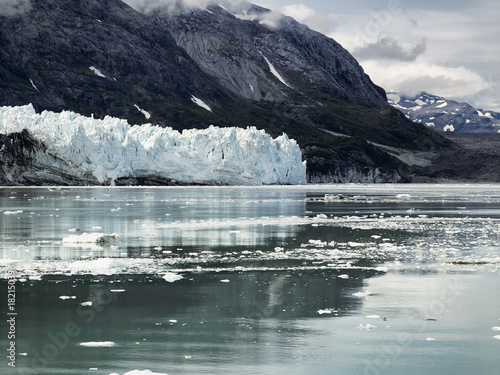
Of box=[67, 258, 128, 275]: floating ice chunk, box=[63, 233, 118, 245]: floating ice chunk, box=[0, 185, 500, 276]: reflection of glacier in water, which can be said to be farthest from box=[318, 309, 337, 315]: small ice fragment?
box=[63, 233, 118, 245]: floating ice chunk

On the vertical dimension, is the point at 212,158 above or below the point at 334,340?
above

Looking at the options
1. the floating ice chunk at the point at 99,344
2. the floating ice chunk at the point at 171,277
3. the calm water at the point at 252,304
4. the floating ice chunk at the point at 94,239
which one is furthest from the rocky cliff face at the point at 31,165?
the floating ice chunk at the point at 99,344

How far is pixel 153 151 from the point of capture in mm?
100688

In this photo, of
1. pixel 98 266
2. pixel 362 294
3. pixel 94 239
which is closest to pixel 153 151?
pixel 94 239

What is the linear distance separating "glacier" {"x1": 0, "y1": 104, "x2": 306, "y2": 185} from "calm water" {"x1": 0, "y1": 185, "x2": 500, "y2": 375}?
6527 cm

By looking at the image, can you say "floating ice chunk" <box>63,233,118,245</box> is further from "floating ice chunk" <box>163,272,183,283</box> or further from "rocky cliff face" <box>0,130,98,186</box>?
"rocky cliff face" <box>0,130,98,186</box>

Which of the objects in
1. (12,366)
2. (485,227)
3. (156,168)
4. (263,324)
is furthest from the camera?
(156,168)

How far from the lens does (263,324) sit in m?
13.4

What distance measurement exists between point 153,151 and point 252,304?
8720cm

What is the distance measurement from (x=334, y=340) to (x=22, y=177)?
9002 cm

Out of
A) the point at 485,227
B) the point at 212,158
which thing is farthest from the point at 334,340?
the point at 212,158

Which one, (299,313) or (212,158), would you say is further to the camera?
(212,158)

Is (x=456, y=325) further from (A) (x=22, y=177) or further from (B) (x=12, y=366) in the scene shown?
(A) (x=22, y=177)

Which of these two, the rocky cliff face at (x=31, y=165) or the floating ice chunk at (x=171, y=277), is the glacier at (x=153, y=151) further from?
the floating ice chunk at (x=171, y=277)
